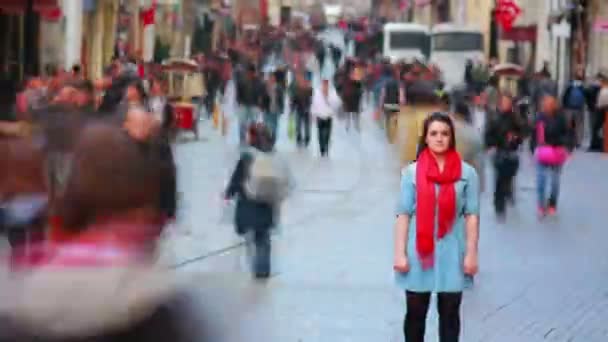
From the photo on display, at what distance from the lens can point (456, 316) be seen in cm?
837

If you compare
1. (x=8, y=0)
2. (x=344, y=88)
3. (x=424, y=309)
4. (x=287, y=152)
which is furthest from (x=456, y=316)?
(x=344, y=88)

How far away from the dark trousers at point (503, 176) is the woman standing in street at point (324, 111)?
10756 millimetres

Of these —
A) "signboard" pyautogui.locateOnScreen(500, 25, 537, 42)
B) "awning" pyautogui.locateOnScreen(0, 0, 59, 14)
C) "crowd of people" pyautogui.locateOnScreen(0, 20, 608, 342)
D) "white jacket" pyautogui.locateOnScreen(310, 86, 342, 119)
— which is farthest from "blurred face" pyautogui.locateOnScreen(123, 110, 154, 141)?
"signboard" pyautogui.locateOnScreen(500, 25, 537, 42)

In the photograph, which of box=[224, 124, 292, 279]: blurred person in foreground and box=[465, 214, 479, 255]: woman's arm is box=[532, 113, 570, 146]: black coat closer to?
box=[224, 124, 292, 279]: blurred person in foreground

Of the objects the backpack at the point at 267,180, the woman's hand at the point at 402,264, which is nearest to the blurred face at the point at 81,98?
the backpack at the point at 267,180

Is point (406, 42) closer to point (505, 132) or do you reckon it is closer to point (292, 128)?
point (292, 128)

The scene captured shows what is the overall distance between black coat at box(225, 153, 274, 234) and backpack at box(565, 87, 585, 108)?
886 inches

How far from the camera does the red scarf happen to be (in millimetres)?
8273

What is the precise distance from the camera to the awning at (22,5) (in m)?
35.5

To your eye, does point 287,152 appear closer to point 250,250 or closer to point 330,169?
point 330,169

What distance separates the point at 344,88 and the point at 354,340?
96.7ft

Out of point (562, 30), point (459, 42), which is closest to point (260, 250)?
point (562, 30)

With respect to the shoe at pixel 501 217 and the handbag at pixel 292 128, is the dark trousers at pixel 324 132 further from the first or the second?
the shoe at pixel 501 217

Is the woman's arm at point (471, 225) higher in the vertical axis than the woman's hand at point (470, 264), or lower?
higher
